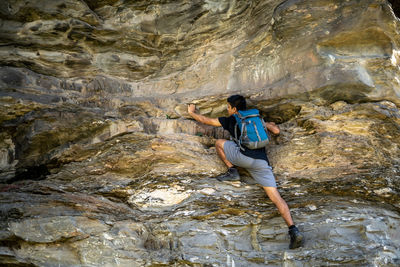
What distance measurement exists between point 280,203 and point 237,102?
2.02m

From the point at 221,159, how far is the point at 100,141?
2393mm

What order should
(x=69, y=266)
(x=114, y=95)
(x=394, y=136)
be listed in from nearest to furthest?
(x=69, y=266), (x=394, y=136), (x=114, y=95)

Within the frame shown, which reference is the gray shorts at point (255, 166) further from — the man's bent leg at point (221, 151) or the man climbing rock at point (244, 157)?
the man's bent leg at point (221, 151)

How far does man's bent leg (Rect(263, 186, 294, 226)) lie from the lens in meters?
6.12

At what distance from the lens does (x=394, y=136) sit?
6402mm

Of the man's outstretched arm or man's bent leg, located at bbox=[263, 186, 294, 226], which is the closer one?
man's bent leg, located at bbox=[263, 186, 294, 226]

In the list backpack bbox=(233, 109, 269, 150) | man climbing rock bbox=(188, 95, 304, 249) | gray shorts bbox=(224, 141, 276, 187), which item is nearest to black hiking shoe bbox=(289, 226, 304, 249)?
man climbing rock bbox=(188, 95, 304, 249)

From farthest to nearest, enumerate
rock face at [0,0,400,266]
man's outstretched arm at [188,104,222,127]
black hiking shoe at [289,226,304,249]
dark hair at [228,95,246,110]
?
man's outstretched arm at [188,104,222,127]
dark hair at [228,95,246,110]
rock face at [0,0,400,266]
black hiking shoe at [289,226,304,249]

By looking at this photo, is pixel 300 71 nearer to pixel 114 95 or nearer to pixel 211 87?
pixel 211 87

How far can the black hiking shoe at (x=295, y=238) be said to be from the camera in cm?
595

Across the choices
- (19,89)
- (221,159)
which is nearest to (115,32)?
(19,89)

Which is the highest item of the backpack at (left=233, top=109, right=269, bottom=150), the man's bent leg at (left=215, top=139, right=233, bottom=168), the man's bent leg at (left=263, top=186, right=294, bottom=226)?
the backpack at (left=233, top=109, right=269, bottom=150)

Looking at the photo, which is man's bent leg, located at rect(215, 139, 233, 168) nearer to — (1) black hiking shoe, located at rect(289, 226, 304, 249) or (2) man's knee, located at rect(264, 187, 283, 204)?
(2) man's knee, located at rect(264, 187, 283, 204)

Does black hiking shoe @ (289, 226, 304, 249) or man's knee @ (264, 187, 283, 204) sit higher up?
man's knee @ (264, 187, 283, 204)
